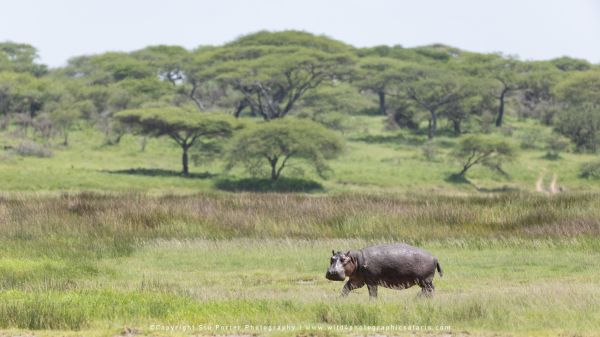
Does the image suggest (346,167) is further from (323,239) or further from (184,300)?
(184,300)

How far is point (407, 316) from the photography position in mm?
12578

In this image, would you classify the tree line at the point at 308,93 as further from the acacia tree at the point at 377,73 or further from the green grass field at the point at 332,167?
the green grass field at the point at 332,167

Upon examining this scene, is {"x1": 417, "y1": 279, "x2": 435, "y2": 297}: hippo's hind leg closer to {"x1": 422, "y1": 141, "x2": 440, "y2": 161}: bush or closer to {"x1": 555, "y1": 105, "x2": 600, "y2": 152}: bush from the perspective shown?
{"x1": 422, "y1": 141, "x2": 440, "y2": 161}: bush

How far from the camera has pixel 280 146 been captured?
54.9m

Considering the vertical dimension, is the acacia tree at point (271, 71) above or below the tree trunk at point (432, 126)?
above

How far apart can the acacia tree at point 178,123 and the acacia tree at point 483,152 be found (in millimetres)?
13484

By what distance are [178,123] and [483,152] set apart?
57.1 ft

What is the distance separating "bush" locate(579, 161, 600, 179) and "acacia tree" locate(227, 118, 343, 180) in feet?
46.1

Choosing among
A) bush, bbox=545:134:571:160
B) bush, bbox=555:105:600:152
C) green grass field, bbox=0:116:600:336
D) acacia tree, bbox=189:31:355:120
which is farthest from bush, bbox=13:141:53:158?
bush, bbox=555:105:600:152

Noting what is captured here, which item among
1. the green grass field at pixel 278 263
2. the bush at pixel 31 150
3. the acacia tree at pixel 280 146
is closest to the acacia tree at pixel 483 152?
the acacia tree at pixel 280 146

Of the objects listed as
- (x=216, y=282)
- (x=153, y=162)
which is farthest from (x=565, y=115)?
(x=216, y=282)

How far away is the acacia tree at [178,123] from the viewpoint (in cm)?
5672

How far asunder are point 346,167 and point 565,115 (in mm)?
18716

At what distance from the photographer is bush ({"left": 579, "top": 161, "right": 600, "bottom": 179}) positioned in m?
57.2
